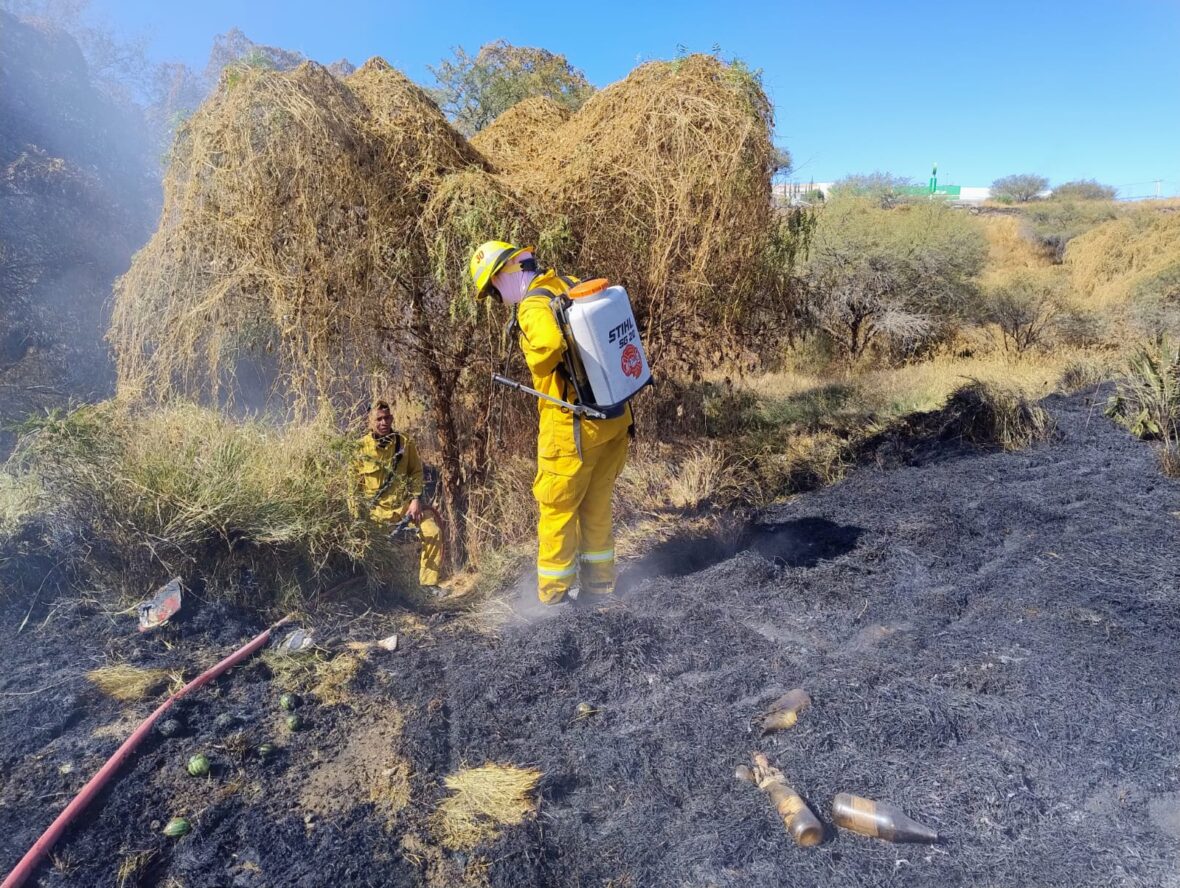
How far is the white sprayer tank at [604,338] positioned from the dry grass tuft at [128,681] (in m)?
2.29

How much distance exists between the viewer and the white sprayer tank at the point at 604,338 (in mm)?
3477

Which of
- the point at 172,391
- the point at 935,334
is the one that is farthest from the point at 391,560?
the point at 935,334

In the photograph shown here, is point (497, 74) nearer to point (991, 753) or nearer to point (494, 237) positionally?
point (494, 237)

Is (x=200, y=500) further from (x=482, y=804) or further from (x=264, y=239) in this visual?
(x=482, y=804)

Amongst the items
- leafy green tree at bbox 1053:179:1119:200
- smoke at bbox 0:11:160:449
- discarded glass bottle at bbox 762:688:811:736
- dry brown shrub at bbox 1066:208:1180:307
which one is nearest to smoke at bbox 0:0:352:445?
smoke at bbox 0:11:160:449

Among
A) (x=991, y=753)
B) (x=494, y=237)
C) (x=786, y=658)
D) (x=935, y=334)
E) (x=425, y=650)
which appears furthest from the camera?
(x=935, y=334)

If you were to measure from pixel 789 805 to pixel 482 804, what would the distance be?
1021mm

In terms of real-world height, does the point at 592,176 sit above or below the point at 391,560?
above

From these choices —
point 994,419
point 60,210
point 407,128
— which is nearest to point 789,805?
point 407,128

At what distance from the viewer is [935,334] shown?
12.2 m

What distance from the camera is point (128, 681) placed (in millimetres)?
3174

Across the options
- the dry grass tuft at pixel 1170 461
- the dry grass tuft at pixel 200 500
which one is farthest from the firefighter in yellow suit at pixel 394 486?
the dry grass tuft at pixel 1170 461

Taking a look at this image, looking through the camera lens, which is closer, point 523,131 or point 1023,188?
point 523,131

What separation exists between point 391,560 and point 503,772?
213 centimetres
